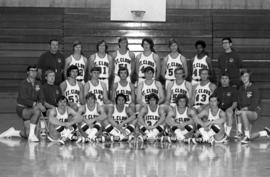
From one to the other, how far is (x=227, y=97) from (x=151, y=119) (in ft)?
4.28

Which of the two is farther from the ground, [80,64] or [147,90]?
[80,64]

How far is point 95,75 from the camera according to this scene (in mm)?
9508

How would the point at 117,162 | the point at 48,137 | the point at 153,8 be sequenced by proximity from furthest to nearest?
the point at 153,8
the point at 48,137
the point at 117,162

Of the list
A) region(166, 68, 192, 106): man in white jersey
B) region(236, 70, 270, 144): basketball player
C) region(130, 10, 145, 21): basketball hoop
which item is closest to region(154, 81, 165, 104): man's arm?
region(166, 68, 192, 106): man in white jersey

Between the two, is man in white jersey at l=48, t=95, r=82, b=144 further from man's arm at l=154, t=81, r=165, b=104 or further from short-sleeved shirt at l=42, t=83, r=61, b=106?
man's arm at l=154, t=81, r=165, b=104

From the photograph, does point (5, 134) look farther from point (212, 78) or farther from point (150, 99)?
point (212, 78)

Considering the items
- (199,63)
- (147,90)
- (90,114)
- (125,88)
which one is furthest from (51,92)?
(199,63)

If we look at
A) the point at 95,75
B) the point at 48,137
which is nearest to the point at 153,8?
the point at 95,75

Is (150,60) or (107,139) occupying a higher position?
(150,60)

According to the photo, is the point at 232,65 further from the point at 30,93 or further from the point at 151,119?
the point at 30,93

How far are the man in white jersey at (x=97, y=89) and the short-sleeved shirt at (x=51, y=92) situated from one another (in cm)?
49

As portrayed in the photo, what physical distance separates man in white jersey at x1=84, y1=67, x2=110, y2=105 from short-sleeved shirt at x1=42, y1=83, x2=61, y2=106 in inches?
19.1

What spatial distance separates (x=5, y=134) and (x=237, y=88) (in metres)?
3.97

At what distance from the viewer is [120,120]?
30.8ft
